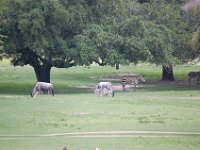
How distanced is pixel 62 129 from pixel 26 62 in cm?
2785

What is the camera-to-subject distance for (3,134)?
25672 millimetres

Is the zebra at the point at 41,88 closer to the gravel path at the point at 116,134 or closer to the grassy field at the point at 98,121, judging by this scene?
the grassy field at the point at 98,121

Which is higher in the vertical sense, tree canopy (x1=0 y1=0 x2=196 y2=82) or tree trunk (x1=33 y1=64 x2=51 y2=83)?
tree canopy (x1=0 y1=0 x2=196 y2=82)

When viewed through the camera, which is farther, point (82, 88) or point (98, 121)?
point (82, 88)

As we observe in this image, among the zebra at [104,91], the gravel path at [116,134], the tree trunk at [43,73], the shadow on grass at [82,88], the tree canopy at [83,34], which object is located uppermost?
the tree canopy at [83,34]

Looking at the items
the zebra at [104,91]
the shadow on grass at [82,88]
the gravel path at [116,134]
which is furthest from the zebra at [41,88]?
the gravel path at [116,134]

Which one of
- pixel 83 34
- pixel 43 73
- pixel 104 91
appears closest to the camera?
pixel 104 91

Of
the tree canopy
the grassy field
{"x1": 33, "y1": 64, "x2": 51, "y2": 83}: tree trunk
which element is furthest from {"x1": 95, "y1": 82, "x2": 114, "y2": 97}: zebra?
{"x1": 33, "y1": 64, "x2": 51, "y2": 83}: tree trunk

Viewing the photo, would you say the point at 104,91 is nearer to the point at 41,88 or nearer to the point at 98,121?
the point at 41,88

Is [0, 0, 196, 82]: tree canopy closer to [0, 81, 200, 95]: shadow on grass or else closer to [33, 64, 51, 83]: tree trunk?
[33, 64, 51, 83]: tree trunk

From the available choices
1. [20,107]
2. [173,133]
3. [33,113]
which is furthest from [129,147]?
[20,107]

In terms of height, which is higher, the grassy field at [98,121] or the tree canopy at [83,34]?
the tree canopy at [83,34]

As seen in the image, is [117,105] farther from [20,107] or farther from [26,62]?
[26,62]

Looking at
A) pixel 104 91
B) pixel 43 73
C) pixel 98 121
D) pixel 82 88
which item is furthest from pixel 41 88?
pixel 98 121
